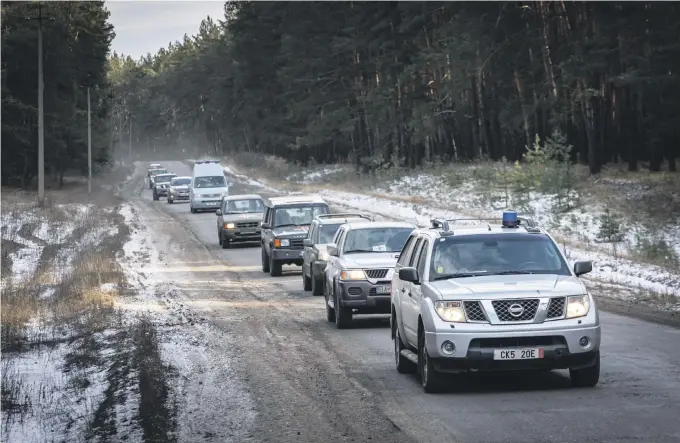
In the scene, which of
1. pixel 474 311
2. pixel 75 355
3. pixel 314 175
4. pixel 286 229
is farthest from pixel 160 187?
pixel 474 311

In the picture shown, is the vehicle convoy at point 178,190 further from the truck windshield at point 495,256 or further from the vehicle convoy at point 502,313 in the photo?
the vehicle convoy at point 502,313

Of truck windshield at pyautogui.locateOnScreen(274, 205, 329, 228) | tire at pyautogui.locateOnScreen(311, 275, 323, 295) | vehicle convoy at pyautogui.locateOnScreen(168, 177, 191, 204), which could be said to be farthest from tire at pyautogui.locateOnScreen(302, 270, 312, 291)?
vehicle convoy at pyautogui.locateOnScreen(168, 177, 191, 204)

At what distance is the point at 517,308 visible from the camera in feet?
38.0

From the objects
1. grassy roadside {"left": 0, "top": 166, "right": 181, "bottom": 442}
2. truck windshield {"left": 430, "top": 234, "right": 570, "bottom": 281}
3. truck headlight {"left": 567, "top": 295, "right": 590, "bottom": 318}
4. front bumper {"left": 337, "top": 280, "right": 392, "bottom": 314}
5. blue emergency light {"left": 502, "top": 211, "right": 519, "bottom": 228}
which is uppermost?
blue emergency light {"left": 502, "top": 211, "right": 519, "bottom": 228}

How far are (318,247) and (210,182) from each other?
40.9 metres

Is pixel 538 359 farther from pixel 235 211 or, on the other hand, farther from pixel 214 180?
pixel 214 180

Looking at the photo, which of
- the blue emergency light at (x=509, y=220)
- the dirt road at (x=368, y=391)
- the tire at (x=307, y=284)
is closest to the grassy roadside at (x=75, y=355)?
the dirt road at (x=368, y=391)

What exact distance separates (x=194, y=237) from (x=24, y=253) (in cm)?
955

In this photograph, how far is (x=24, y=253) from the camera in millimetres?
37500

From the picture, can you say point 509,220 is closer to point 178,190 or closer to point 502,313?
point 502,313

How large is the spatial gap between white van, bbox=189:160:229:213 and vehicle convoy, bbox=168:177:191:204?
21.2ft

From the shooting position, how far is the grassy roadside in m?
10.8

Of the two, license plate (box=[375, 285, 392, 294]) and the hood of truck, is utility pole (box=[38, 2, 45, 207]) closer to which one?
license plate (box=[375, 285, 392, 294])

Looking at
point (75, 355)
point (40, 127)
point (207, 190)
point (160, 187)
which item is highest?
point (40, 127)
